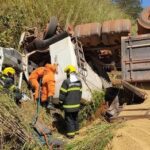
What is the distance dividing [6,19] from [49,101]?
309 cm

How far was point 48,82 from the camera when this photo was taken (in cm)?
1064

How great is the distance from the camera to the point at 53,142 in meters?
7.89

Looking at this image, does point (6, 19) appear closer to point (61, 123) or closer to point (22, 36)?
point (22, 36)

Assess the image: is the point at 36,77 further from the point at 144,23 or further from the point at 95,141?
the point at 95,141

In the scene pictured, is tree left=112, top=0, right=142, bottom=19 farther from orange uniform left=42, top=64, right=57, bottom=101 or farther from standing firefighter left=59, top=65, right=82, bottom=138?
standing firefighter left=59, top=65, right=82, bottom=138

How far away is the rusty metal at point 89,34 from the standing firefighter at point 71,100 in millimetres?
2109

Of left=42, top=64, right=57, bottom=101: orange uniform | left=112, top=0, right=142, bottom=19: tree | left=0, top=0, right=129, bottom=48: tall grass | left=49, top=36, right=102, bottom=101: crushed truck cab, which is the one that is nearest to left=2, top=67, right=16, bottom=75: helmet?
left=42, top=64, right=57, bottom=101: orange uniform

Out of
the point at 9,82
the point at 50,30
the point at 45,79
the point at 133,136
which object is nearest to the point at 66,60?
the point at 45,79

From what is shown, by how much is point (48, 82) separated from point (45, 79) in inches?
4.1

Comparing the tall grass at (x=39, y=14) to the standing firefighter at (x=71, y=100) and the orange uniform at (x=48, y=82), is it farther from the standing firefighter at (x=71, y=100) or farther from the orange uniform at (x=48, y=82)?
the standing firefighter at (x=71, y=100)

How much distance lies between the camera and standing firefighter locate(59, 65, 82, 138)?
941 centimetres

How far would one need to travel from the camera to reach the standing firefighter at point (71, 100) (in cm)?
941

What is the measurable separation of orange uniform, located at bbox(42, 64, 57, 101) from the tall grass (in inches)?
66.2

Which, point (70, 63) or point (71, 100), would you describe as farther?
A: point (70, 63)
